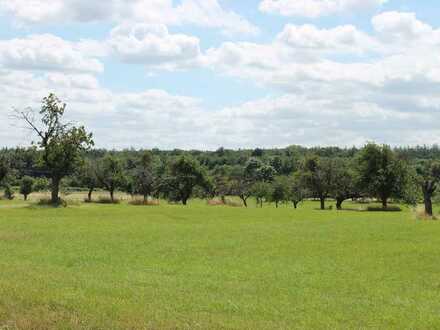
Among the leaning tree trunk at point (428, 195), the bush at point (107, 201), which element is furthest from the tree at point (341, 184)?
the bush at point (107, 201)

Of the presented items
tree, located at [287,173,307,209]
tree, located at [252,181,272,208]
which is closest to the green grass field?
tree, located at [287,173,307,209]

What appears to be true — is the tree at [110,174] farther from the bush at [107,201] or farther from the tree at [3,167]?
the bush at [107,201]

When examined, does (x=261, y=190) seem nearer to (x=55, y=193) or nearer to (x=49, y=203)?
(x=55, y=193)

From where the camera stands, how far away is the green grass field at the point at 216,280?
40.3ft

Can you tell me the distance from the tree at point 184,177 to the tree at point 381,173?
3049 cm

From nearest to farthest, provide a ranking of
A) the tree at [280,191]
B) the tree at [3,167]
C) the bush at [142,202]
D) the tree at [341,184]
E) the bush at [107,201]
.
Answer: the bush at [142,202] < the bush at [107,201] < the tree at [341,184] < the tree at [3,167] < the tree at [280,191]

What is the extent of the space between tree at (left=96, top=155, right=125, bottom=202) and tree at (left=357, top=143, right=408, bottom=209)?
154 ft

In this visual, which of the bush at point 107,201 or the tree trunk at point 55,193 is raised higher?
the tree trunk at point 55,193

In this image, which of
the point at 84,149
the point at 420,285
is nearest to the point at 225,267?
the point at 420,285

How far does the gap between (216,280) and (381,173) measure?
6512 centimetres

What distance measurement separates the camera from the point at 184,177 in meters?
97.9

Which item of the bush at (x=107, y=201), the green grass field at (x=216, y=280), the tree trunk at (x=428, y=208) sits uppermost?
the tree trunk at (x=428, y=208)

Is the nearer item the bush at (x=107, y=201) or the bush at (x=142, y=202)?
the bush at (x=142, y=202)

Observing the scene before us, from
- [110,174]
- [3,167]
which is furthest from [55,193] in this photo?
[110,174]
